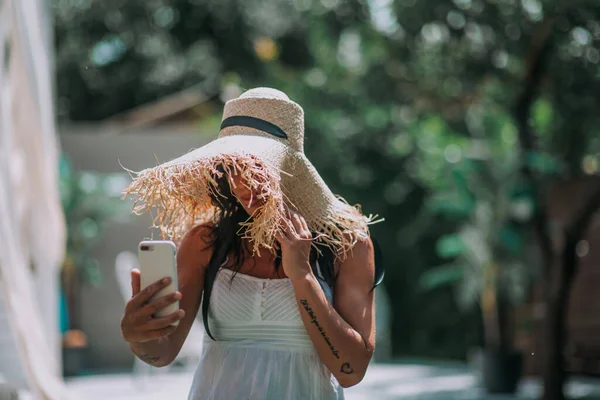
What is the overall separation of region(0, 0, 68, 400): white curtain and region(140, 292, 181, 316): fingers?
340 cm

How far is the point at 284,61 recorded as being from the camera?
2233 cm

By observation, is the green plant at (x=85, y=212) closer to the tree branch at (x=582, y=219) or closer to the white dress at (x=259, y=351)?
the tree branch at (x=582, y=219)

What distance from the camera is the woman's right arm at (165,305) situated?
2307 millimetres

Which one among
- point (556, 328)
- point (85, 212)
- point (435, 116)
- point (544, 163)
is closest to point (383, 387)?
point (556, 328)

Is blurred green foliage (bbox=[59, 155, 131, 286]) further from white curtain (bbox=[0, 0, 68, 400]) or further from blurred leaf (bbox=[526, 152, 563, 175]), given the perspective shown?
blurred leaf (bbox=[526, 152, 563, 175])


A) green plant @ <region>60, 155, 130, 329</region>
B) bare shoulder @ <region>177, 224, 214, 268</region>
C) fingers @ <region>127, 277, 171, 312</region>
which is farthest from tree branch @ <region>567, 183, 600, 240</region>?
fingers @ <region>127, 277, 171, 312</region>

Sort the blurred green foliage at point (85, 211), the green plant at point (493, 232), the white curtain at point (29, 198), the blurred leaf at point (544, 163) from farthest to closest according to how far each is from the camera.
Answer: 1. the blurred green foliage at point (85, 211)
2. the green plant at point (493, 232)
3. the blurred leaf at point (544, 163)
4. the white curtain at point (29, 198)

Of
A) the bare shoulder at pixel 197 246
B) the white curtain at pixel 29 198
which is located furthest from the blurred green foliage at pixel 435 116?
the bare shoulder at pixel 197 246

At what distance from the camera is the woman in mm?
2305

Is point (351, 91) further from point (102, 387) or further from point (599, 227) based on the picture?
point (102, 387)

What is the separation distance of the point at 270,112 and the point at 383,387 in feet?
27.9

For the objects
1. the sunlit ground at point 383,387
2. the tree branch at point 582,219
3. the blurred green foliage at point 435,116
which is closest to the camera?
the tree branch at point 582,219

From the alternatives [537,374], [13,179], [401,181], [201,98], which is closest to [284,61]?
[201,98]

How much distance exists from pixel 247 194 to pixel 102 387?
886 centimetres
